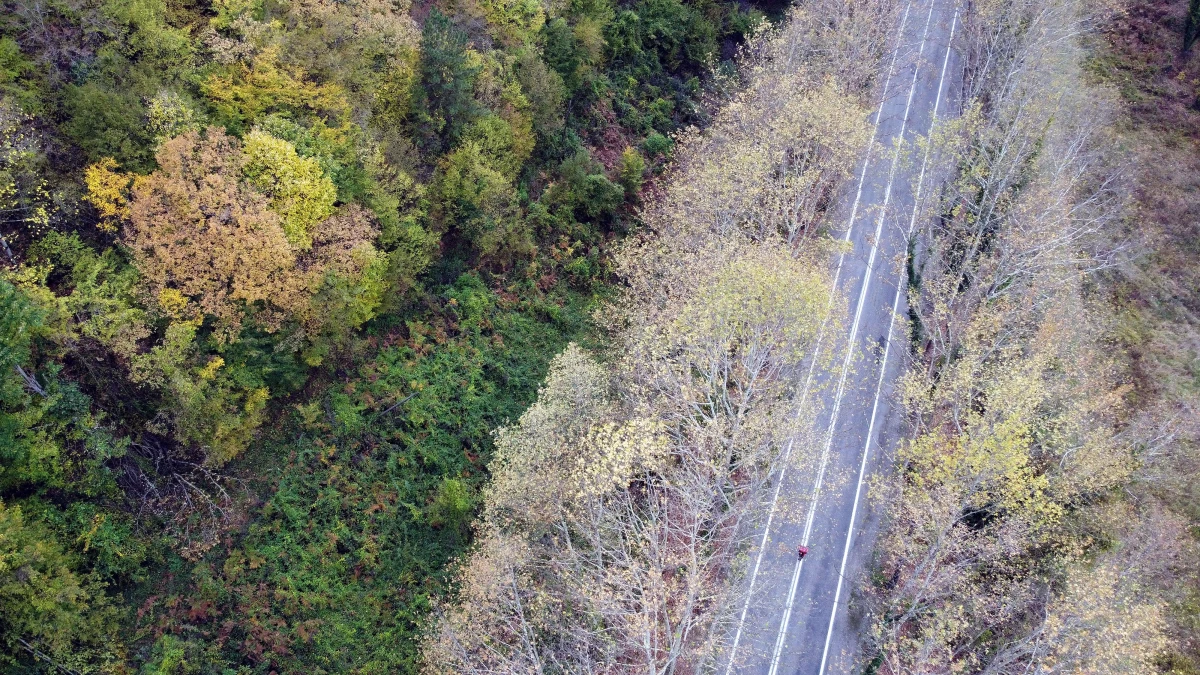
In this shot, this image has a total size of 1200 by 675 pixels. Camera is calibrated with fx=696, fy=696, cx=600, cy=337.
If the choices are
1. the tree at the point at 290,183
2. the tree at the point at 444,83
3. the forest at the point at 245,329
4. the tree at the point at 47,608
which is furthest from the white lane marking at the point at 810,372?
the tree at the point at 47,608

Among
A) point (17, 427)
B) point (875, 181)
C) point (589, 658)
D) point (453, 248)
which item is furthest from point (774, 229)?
point (17, 427)

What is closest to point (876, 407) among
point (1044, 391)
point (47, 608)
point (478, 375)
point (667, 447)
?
point (1044, 391)

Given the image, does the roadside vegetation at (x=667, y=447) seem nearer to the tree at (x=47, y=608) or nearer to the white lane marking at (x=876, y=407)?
the white lane marking at (x=876, y=407)

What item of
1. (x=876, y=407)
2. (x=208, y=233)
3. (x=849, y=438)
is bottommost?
(x=849, y=438)

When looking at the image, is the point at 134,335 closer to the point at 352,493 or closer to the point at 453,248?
the point at 352,493

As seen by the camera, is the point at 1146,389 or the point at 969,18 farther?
the point at 969,18

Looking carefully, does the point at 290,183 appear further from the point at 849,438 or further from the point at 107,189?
the point at 849,438
